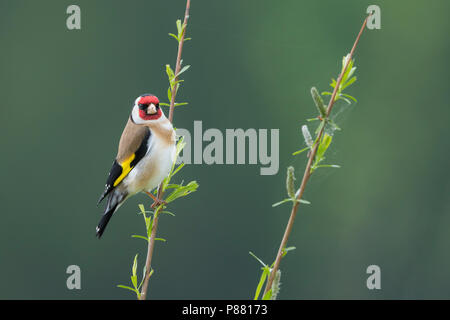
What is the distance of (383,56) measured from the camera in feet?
79.6

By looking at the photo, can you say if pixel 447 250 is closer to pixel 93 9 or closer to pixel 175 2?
pixel 175 2

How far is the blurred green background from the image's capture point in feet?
70.7

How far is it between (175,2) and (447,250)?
10.4 metres

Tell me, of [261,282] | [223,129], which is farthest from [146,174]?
[223,129]

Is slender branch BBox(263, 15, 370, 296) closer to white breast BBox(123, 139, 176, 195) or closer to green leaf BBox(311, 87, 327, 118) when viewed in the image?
green leaf BBox(311, 87, 327, 118)

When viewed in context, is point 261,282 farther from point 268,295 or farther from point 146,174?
point 146,174

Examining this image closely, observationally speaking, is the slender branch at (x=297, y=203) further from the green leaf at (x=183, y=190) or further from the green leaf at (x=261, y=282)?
the green leaf at (x=183, y=190)

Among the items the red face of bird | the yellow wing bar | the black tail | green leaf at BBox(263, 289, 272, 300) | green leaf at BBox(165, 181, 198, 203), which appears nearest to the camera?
green leaf at BBox(263, 289, 272, 300)

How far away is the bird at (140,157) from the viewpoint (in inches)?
92.9

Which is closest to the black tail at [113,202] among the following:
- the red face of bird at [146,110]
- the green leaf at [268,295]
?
the red face of bird at [146,110]

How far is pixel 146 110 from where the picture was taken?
2188mm

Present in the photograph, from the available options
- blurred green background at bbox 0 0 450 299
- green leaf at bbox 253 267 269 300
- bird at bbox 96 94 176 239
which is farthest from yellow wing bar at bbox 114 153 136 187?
blurred green background at bbox 0 0 450 299

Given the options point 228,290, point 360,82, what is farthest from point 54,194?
point 360,82

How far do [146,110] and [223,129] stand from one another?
716 inches
